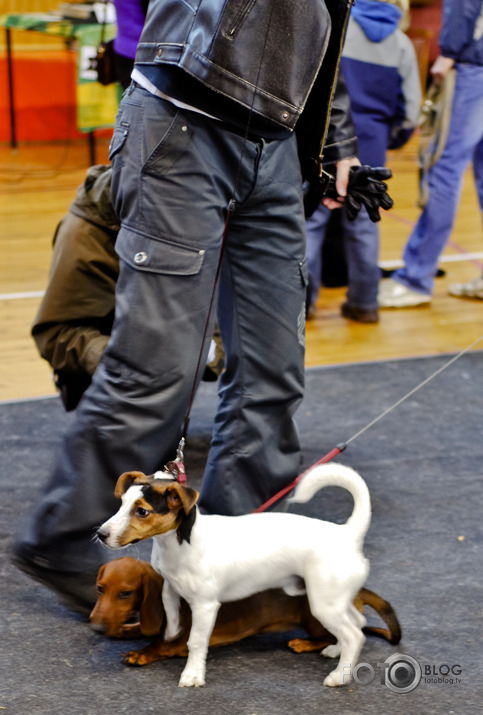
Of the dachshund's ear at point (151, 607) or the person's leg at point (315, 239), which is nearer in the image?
the dachshund's ear at point (151, 607)

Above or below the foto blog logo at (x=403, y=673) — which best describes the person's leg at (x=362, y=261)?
below

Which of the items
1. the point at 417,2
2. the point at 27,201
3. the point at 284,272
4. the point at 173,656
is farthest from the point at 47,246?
the point at 417,2

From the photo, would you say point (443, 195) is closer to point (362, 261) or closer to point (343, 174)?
point (362, 261)

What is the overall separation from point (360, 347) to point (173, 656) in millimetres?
1824

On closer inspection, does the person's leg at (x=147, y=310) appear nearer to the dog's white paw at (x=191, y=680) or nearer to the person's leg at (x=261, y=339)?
the person's leg at (x=261, y=339)

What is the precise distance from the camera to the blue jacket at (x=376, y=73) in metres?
3.48

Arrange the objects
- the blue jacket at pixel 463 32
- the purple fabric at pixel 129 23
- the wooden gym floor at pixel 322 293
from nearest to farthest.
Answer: the purple fabric at pixel 129 23
the wooden gym floor at pixel 322 293
the blue jacket at pixel 463 32

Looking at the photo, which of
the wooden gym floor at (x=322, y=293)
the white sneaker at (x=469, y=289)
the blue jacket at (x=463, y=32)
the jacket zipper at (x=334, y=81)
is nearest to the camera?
the jacket zipper at (x=334, y=81)

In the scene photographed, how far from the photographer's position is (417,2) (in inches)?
310

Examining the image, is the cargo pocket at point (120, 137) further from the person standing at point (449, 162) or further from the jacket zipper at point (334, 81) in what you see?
the person standing at point (449, 162)

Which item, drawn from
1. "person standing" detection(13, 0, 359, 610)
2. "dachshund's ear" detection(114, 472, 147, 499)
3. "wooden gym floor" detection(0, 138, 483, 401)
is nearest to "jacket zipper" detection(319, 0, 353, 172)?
"person standing" detection(13, 0, 359, 610)

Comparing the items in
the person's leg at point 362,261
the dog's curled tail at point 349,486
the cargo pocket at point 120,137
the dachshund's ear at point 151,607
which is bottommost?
the person's leg at point 362,261

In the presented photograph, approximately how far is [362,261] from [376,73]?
2.14 ft

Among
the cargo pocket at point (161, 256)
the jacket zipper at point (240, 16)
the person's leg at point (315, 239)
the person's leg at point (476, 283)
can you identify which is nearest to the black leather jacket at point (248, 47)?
the jacket zipper at point (240, 16)
